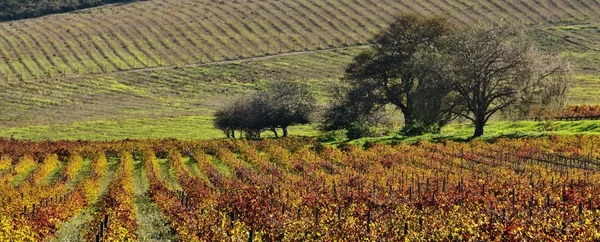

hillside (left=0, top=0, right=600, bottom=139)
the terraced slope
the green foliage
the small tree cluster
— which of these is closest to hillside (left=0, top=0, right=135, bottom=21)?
hillside (left=0, top=0, right=600, bottom=139)

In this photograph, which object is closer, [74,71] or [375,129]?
[375,129]

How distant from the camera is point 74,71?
121m

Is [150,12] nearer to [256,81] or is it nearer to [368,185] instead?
[256,81]

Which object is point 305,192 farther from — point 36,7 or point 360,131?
point 36,7

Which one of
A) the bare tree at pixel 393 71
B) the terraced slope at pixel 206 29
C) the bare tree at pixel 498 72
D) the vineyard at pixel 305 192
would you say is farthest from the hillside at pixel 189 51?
the vineyard at pixel 305 192

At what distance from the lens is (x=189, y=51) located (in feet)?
432

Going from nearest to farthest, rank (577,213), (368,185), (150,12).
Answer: (577,213) → (368,185) → (150,12)

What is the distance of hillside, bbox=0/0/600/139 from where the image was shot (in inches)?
3957

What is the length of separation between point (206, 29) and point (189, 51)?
1166 cm

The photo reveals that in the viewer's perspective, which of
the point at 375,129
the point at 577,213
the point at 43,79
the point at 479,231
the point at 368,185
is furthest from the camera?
the point at 43,79

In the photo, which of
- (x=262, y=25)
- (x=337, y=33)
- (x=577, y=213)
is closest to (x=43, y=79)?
(x=262, y=25)

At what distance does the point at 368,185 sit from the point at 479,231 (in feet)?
47.5

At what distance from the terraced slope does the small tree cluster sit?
51.4 metres

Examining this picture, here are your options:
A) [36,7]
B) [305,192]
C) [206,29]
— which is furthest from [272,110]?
[36,7]
